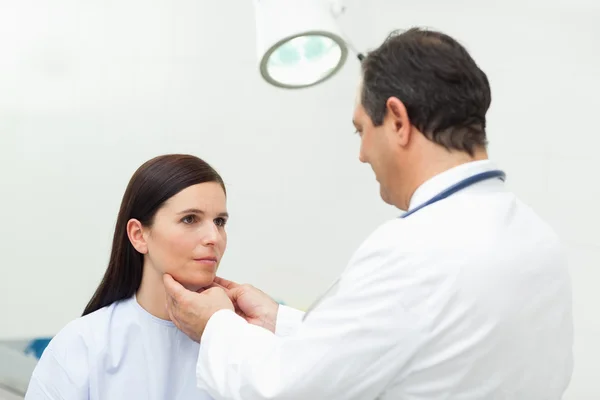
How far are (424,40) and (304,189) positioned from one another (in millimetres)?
1357

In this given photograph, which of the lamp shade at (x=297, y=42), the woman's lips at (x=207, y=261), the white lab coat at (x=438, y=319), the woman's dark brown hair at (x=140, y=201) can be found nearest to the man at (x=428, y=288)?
the white lab coat at (x=438, y=319)

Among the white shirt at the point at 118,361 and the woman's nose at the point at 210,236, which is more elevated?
the woman's nose at the point at 210,236

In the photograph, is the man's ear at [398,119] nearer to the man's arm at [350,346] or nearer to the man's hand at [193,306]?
the man's arm at [350,346]

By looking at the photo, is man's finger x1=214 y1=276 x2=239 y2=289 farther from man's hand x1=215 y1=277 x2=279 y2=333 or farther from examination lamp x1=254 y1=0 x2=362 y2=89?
examination lamp x1=254 y1=0 x2=362 y2=89

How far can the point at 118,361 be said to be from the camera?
4.72 ft

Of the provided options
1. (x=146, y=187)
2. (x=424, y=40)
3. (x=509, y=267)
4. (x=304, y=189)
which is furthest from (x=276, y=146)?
(x=509, y=267)

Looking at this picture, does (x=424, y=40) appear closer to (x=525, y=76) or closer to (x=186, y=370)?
(x=186, y=370)

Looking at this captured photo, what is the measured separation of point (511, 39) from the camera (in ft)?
8.02

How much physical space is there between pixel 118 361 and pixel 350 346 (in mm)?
629

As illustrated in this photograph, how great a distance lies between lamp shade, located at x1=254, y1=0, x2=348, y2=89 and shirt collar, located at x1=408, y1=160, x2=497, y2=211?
0.32 m

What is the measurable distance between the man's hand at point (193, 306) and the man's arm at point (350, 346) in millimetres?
220

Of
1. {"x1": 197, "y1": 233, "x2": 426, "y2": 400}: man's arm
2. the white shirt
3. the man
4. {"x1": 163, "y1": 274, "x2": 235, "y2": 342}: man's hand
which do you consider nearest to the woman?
the white shirt

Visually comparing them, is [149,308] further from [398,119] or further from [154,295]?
[398,119]

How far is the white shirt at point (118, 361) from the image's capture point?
4.61 feet
